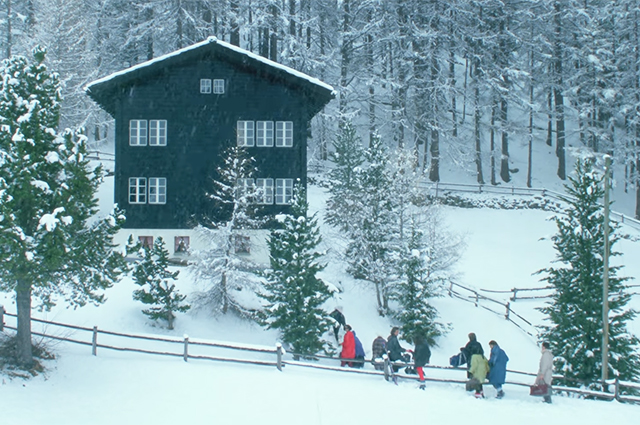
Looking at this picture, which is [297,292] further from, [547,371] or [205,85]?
[205,85]

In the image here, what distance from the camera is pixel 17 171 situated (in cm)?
1516

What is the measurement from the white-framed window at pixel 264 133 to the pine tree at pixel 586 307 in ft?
49.1

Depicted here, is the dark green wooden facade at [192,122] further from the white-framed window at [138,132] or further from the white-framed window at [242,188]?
the white-framed window at [242,188]

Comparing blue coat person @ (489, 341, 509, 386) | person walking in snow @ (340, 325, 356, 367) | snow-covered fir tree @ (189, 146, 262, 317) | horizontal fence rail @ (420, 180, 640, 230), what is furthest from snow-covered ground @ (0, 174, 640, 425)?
horizontal fence rail @ (420, 180, 640, 230)

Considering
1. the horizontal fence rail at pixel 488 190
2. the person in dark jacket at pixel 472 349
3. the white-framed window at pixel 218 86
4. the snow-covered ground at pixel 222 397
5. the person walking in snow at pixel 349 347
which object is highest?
the white-framed window at pixel 218 86

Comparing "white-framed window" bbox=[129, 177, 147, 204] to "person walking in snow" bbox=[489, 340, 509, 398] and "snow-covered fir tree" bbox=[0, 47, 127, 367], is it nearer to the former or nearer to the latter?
"snow-covered fir tree" bbox=[0, 47, 127, 367]

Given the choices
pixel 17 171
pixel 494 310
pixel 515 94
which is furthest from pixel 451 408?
pixel 515 94

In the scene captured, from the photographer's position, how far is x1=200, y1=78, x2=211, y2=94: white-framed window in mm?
A: 30078

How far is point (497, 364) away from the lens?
15.6 metres

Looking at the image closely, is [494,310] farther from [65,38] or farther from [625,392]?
[65,38]

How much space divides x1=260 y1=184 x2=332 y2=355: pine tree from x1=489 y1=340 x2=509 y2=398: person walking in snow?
22.9 feet

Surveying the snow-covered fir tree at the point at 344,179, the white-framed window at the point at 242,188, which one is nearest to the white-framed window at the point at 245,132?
the white-framed window at the point at 242,188

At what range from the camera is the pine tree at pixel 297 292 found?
21.1m

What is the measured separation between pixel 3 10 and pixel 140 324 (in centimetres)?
4224
